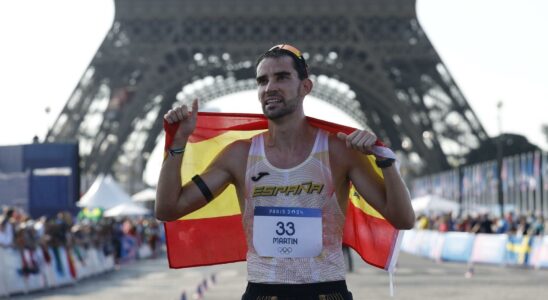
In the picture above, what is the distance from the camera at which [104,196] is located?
38312 millimetres

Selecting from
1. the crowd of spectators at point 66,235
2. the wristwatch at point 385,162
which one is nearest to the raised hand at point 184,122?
the wristwatch at point 385,162

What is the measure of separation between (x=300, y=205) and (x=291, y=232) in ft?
0.36

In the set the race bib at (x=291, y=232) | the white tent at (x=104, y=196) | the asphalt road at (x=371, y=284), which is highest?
the white tent at (x=104, y=196)

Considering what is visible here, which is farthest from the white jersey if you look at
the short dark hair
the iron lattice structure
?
the iron lattice structure

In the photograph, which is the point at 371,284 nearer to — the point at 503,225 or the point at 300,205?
the point at 503,225

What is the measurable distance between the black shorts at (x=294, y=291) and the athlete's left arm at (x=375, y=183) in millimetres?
354

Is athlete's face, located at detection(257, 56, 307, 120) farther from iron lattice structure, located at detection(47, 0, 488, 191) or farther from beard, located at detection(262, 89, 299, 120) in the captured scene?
iron lattice structure, located at detection(47, 0, 488, 191)

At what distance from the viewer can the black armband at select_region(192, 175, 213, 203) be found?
17.0 ft

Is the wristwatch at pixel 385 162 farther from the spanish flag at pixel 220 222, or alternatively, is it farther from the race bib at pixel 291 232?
the spanish flag at pixel 220 222

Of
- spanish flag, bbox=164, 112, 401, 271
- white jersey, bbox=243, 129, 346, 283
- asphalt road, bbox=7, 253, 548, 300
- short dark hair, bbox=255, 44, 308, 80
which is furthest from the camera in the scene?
asphalt road, bbox=7, 253, 548, 300

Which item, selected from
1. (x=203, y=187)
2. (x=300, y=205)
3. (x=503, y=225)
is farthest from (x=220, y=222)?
(x=503, y=225)

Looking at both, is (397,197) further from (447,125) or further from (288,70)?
(447,125)

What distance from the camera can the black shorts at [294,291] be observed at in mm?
4836

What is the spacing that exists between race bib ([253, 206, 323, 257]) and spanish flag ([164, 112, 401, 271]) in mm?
594
